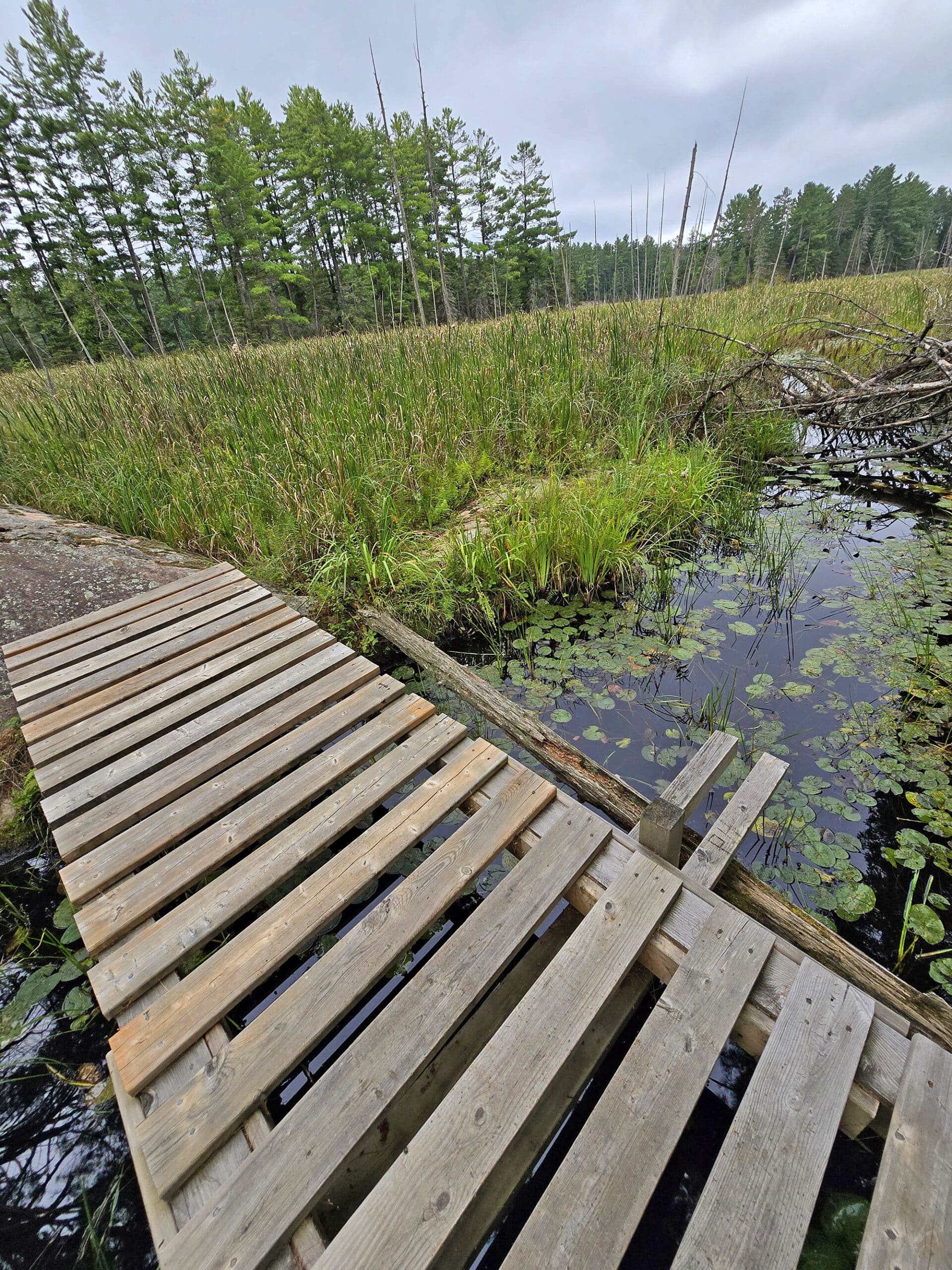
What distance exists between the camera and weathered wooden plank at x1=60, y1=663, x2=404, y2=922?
1.32 metres

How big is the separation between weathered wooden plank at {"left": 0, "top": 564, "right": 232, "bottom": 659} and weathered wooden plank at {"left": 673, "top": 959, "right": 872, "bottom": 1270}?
277cm

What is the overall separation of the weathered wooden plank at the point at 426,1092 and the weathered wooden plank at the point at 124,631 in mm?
1969

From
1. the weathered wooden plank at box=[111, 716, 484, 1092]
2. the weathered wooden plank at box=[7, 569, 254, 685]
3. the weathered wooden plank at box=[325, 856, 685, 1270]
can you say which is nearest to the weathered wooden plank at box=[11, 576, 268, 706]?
the weathered wooden plank at box=[7, 569, 254, 685]

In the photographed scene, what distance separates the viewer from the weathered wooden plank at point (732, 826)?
1.23 metres

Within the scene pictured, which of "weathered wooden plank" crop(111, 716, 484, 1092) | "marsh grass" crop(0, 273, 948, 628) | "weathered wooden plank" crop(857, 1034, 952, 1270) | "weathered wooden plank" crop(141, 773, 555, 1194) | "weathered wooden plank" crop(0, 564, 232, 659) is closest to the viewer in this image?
"weathered wooden plank" crop(857, 1034, 952, 1270)

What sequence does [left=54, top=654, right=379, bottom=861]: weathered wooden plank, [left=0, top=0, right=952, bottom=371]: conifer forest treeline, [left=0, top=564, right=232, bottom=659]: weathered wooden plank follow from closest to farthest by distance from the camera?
[left=54, top=654, right=379, bottom=861]: weathered wooden plank, [left=0, top=564, right=232, bottom=659]: weathered wooden plank, [left=0, top=0, right=952, bottom=371]: conifer forest treeline

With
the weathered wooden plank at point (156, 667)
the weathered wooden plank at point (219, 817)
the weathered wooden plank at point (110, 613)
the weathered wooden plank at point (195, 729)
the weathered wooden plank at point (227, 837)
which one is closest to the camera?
the weathered wooden plank at point (227, 837)

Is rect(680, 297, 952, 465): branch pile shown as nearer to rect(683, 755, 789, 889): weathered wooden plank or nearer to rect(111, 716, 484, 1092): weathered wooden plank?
rect(683, 755, 789, 889): weathered wooden plank

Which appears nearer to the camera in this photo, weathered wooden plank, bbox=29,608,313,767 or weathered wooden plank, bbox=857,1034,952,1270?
weathered wooden plank, bbox=857,1034,952,1270

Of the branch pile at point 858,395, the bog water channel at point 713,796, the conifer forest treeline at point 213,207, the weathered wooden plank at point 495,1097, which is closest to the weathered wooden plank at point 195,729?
the bog water channel at point 713,796

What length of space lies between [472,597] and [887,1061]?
6.89 feet

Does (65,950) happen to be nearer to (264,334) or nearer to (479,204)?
(264,334)

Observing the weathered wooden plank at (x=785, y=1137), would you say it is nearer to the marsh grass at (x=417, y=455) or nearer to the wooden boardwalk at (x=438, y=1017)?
the wooden boardwalk at (x=438, y=1017)

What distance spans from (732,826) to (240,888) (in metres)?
1.25
